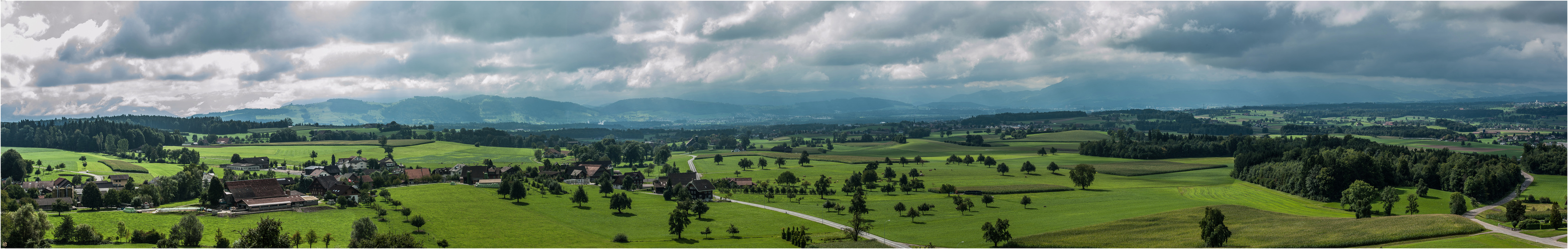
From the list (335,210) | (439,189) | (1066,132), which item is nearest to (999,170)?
(439,189)

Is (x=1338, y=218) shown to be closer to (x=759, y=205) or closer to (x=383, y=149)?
(x=759, y=205)

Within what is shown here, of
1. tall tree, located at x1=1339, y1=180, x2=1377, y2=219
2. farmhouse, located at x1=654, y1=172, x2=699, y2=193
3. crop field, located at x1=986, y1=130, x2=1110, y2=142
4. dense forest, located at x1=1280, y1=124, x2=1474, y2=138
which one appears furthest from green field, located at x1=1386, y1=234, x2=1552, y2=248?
dense forest, located at x1=1280, y1=124, x2=1474, y2=138

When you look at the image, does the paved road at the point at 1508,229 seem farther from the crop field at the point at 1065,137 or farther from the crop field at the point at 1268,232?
the crop field at the point at 1065,137

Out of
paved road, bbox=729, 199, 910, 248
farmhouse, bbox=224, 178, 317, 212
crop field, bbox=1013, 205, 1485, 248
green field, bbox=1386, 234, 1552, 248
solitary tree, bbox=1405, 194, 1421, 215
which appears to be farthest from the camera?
solitary tree, bbox=1405, 194, 1421, 215

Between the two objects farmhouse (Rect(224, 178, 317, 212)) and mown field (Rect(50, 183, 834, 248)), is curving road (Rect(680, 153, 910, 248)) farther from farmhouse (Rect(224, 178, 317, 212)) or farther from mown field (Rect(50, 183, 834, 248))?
farmhouse (Rect(224, 178, 317, 212))

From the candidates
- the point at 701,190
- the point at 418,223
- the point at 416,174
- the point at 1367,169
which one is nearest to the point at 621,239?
the point at 418,223

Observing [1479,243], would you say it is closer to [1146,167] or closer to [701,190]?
[701,190]
